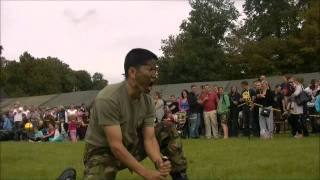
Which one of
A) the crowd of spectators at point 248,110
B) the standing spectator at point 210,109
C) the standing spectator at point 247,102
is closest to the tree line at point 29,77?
the crowd of spectators at point 248,110

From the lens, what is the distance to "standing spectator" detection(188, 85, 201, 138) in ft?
61.2

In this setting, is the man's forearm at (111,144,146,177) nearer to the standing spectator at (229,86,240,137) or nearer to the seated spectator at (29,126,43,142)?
the standing spectator at (229,86,240,137)

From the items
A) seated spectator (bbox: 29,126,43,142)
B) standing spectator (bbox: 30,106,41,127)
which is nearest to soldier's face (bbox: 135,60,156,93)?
seated spectator (bbox: 29,126,43,142)

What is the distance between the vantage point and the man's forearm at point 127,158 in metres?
5.25

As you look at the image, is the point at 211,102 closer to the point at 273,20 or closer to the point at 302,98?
the point at 302,98

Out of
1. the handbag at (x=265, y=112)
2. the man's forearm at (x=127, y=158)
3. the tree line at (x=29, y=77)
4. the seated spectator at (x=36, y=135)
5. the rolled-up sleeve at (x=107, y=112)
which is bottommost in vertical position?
the seated spectator at (x=36, y=135)

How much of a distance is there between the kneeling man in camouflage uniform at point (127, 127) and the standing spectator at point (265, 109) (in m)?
10.1

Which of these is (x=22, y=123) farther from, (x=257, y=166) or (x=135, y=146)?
(x=135, y=146)

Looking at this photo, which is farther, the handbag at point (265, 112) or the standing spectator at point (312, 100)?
the standing spectator at point (312, 100)

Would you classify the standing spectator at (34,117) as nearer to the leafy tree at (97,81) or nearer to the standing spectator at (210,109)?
the standing spectator at (210,109)

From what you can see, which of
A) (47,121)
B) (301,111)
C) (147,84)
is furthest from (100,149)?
(47,121)

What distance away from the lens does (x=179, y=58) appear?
2714 inches

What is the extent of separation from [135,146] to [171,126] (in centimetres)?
72

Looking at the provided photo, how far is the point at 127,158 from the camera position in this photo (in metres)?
5.29
